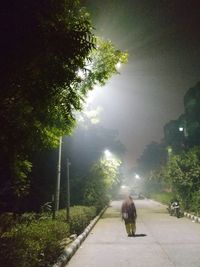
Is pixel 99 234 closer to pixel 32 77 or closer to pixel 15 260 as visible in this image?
pixel 15 260

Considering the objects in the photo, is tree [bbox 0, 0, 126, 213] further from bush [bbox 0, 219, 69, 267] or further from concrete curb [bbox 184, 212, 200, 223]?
concrete curb [bbox 184, 212, 200, 223]

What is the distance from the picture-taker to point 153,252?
39.3ft

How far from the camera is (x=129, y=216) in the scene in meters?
17.0

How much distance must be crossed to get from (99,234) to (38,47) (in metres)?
12.3

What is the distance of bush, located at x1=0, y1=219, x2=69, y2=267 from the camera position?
24.1 feet

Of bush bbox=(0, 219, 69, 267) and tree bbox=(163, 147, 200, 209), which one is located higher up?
tree bbox=(163, 147, 200, 209)

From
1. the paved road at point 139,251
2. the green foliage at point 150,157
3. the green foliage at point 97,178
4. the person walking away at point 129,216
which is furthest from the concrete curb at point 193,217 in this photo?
the green foliage at point 150,157

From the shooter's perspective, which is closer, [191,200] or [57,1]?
[57,1]

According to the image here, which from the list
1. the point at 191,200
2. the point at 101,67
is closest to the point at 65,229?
the point at 101,67

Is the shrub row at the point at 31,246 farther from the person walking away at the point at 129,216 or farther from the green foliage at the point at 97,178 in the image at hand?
the green foliage at the point at 97,178

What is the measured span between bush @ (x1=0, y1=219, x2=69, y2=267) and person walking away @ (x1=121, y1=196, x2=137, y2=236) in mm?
5586

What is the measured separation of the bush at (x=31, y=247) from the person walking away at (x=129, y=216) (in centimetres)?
559

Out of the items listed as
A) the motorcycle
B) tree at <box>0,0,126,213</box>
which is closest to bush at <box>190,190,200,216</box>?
the motorcycle

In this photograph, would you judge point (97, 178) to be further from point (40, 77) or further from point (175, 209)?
point (40, 77)
